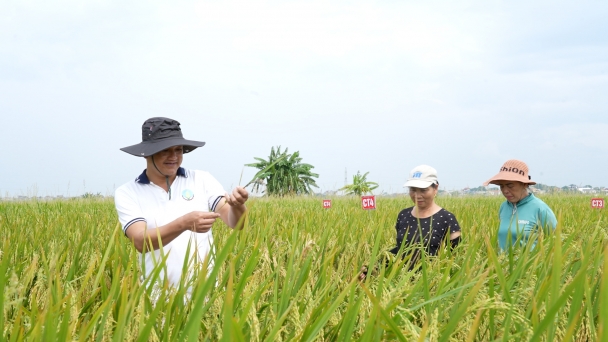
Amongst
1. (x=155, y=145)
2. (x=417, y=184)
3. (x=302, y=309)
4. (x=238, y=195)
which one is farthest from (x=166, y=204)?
(x=417, y=184)

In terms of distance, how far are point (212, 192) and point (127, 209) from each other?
0.38 m

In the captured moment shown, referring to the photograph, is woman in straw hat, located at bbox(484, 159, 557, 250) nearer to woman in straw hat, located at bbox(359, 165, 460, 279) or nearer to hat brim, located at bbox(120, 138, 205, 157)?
woman in straw hat, located at bbox(359, 165, 460, 279)

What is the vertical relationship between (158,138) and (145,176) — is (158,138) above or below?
above

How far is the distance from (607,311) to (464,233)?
3.05 meters

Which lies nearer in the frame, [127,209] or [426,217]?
[127,209]

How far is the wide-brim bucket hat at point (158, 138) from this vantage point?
2141mm

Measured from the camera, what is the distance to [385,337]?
121 cm

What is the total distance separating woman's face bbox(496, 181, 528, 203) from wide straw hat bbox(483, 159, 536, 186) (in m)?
0.06

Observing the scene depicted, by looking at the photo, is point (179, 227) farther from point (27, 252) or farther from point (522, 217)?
point (522, 217)

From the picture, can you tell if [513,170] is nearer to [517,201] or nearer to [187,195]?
[517,201]

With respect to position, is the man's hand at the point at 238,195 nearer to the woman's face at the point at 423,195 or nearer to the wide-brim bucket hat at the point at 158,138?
the wide-brim bucket hat at the point at 158,138

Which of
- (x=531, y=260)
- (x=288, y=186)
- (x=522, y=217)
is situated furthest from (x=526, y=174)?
(x=288, y=186)

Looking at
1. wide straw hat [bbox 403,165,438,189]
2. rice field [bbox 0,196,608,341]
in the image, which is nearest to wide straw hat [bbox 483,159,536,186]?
wide straw hat [bbox 403,165,438,189]

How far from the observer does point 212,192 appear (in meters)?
2.41
